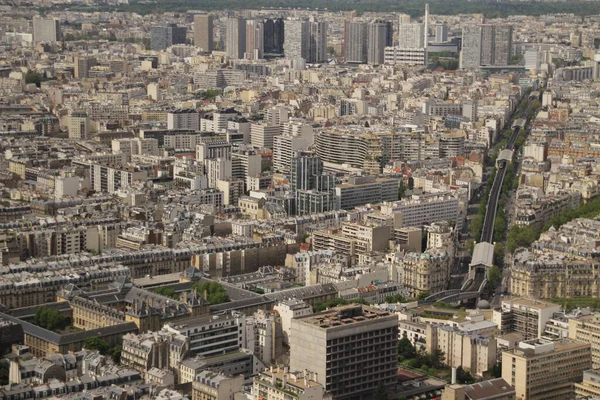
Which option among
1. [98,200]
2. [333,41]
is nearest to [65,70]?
[333,41]

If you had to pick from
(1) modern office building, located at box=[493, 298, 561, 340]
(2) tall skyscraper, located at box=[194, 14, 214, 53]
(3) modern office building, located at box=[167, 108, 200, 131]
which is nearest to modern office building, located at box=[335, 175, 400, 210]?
(1) modern office building, located at box=[493, 298, 561, 340]

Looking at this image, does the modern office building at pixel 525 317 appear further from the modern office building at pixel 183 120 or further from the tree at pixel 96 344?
the modern office building at pixel 183 120

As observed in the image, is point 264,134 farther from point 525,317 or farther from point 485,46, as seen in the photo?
point 485,46

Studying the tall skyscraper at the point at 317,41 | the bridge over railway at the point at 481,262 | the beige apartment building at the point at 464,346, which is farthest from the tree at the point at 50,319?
the tall skyscraper at the point at 317,41

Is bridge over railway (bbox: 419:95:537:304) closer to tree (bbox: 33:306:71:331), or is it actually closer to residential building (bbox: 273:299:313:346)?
residential building (bbox: 273:299:313:346)

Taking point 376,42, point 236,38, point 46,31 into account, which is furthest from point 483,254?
point 46,31
